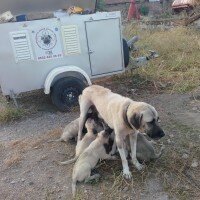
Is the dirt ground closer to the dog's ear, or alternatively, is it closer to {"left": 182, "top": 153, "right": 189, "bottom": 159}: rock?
{"left": 182, "top": 153, "right": 189, "bottom": 159}: rock

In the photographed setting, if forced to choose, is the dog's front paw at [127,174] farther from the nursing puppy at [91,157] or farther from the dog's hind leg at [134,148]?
the nursing puppy at [91,157]

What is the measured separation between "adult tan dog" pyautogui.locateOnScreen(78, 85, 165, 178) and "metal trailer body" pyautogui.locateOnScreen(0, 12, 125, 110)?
1733mm

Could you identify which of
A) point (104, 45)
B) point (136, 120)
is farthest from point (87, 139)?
point (104, 45)

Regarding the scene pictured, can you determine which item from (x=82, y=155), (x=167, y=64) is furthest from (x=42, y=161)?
(x=167, y=64)

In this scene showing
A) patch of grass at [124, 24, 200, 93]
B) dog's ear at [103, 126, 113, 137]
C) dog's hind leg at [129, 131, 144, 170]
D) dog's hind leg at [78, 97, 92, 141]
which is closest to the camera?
dog's hind leg at [129, 131, 144, 170]

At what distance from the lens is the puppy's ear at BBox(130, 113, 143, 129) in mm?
4480

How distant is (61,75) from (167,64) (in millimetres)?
3432

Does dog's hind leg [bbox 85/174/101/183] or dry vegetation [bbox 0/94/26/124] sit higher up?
dog's hind leg [bbox 85/174/101/183]

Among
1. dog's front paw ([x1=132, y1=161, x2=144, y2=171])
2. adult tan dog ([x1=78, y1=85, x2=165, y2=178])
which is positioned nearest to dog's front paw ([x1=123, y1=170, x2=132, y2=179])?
adult tan dog ([x1=78, y1=85, x2=165, y2=178])

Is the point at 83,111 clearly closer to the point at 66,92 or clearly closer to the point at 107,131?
the point at 107,131

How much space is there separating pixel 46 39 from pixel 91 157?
318 centimetres

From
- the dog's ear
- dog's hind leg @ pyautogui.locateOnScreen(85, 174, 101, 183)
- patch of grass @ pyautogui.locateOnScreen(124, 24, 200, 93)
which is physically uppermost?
the dog's ear

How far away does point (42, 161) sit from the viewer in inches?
225

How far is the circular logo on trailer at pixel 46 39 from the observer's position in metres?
7.32
